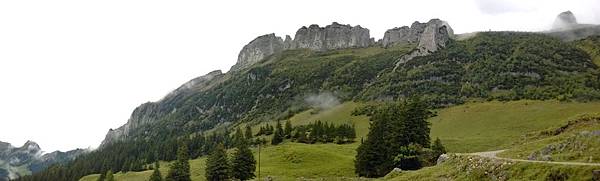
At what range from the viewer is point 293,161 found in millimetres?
110625

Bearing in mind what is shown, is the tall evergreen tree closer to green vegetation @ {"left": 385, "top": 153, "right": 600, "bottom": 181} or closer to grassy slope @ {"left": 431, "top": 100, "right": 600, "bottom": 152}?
green vegetation @ {"left": 385, "top": 153, "right": 600, "bottom": 181}

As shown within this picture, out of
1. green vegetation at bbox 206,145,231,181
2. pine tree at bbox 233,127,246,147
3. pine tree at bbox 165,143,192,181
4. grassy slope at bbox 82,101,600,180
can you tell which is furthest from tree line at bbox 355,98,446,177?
pine tree at bbox 165,143,192,181

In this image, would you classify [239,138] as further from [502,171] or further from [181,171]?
[502,171]

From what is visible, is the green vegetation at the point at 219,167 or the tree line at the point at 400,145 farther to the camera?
the green vegetation at the point at 219,167

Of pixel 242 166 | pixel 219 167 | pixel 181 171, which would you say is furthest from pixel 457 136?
pixel 181 171

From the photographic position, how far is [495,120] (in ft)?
523

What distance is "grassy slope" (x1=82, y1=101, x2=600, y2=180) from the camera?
327 feet

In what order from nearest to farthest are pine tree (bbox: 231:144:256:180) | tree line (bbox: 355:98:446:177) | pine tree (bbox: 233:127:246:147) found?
tree line (bbox: 355:98:446:177) → pine tree (bbox: 231:144:256:180) → pine tree (bbox: 233:127:246:147)

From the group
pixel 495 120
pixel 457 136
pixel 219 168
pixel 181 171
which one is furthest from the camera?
pixel 495 120

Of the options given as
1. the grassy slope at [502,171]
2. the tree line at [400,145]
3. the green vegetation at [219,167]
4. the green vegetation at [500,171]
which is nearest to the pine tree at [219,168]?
the green vegetation at [219,167]

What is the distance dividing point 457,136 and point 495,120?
2181 cm

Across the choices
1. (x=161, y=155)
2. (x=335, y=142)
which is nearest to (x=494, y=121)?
(x=335, y=142)

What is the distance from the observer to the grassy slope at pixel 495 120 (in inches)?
4885

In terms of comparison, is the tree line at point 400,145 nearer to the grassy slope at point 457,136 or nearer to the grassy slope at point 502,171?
the grassy slope at point 457,136
